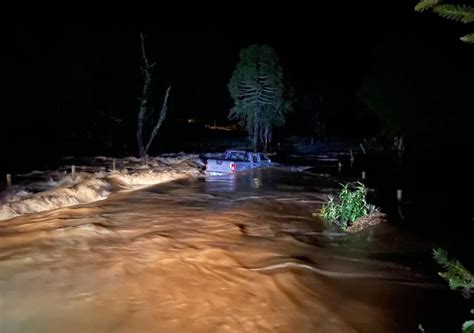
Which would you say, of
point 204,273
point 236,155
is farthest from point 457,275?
point 236,155

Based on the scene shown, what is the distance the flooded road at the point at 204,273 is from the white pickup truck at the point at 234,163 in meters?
8.84

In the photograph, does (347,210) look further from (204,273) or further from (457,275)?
(457,275)

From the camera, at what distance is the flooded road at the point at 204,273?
724cm

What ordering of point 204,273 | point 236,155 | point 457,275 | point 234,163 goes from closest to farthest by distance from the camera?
point 457,275 < point 204,273 < point 234,163 < point 236,155

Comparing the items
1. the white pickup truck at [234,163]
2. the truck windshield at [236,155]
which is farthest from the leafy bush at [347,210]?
the truck windshield at [236,155]

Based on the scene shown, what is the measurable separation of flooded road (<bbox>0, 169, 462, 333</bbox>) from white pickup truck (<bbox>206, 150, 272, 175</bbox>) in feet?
29.0

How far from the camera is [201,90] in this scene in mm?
62406

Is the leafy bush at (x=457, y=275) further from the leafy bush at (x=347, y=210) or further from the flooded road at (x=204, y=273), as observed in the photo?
the leafy bush at (x=347, y=210)

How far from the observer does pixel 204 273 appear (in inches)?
367

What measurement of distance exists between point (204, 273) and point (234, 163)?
15676mm

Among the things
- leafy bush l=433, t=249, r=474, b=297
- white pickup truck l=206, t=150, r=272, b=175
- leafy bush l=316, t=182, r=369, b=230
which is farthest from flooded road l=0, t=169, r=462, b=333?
white pickup truck l=206, t=150, r=272, b=175

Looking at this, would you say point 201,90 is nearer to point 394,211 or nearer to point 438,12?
point 394,211

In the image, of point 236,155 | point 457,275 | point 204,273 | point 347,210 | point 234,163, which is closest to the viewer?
point 457,275

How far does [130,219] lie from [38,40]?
29.5 metres
